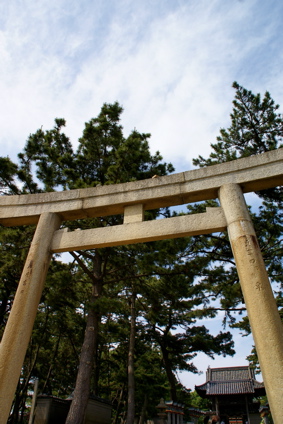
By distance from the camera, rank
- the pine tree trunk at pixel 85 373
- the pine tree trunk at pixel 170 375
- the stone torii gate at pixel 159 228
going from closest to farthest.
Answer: the stone torii gate at pixel 159 228 < the pine tree trunk at pixel 85 373 < the pine tree trunk at pixel 170 375

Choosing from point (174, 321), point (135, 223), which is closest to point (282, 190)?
point (135, 223)

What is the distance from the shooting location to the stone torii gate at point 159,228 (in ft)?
12.2

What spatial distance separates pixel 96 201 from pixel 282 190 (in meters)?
7.79

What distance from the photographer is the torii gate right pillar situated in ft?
11.0

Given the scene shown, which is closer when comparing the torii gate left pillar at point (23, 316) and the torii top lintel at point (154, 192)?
the torii gate left pillar at point (23, 316)

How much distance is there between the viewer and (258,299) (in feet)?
12.5

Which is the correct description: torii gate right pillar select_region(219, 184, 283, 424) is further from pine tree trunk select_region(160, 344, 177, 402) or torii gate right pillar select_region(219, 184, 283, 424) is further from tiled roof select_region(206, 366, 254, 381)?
tiled roof select_region(206, 366, 254, 381)

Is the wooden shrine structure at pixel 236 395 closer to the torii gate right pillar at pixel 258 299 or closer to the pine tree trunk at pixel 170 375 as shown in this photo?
the pine tree trunk at pixel 170 375

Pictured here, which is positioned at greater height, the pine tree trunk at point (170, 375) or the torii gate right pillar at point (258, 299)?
the pine tree trunk at point (170, 375)

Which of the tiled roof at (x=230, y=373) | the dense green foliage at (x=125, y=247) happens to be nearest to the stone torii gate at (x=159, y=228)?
the dense green foliage at (x=125, y=247)

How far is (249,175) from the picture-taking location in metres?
4.98

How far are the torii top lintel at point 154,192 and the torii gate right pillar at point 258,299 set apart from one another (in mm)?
406

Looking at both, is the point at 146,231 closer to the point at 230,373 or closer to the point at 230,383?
the point at 230,383

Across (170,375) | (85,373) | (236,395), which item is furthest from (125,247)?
(236,395)
